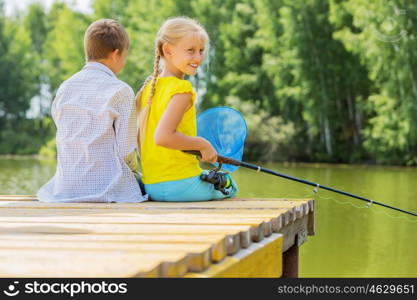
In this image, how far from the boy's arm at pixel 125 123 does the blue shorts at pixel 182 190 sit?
8.4 inches

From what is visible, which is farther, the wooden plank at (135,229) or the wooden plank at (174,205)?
the wooden plank at (174,205)

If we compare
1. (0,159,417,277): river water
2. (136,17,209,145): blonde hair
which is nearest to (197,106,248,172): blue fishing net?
(136,17,209,145): blonde hair

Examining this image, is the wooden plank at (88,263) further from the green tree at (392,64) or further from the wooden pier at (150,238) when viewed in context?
the green tree at (392,64)

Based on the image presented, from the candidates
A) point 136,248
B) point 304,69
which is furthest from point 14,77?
point 136,248

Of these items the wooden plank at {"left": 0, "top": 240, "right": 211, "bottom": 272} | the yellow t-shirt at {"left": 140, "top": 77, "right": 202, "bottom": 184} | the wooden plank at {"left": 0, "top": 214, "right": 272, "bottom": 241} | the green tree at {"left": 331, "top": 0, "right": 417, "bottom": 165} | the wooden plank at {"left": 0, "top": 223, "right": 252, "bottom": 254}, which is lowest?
the wooden plank at {"left": 0, "top": 240, "right": 211, "bottom": 272}

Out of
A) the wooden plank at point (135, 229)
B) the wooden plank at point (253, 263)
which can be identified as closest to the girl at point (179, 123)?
the wooden plank at point (253, 263)

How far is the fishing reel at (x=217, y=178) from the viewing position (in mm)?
3787

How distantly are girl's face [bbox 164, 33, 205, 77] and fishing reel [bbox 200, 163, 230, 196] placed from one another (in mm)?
523

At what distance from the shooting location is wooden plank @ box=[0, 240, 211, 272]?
2.25m

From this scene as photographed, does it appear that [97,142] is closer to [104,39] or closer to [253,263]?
[104,39]

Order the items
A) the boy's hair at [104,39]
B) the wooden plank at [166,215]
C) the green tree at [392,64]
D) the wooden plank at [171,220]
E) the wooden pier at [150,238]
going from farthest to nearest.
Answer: the green tree at [392,64], the boy's hair at [104,39], the wooden plank at [166,215], the wooden plank at [171,220], the wooden pier at [150,238]

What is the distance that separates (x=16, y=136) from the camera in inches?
1296

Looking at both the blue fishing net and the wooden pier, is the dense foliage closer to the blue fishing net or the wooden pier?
the blue fishing net

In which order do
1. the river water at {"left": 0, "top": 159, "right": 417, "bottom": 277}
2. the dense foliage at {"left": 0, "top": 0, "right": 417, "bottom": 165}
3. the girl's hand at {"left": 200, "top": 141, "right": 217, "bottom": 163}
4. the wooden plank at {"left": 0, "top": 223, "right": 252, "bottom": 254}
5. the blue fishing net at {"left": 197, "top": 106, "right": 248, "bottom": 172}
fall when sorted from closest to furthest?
the wooden plank at {"left": 0, "top": 223, "right": 252, "bottom": 254}, the girl's hand at {"left": 200, "top": 141, "right": 217, "bottom": 163}, the blue fishing net at {"left": 197, "top": 106, "right": 248, "bottom": 172}, the river water at {"left": 0, "top": 159, "right": 417, "bottom": 277}, the dense foliage at {"left": 0, "top": 0, "right": 417, "bottom": 165}
